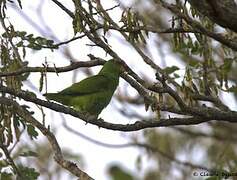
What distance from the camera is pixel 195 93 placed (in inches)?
122

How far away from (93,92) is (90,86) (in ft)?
0.19

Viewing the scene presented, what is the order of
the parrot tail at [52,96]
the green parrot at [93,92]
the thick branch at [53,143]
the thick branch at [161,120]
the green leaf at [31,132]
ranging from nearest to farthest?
1. the thick branch at [53,143]
2. the thick branch at [161,120]
3. the green leaf at [31,132]
4. the parrot tail at [52,96]
5. the green parrot at [93,92]

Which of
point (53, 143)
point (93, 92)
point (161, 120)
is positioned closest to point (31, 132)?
point (53, 143)

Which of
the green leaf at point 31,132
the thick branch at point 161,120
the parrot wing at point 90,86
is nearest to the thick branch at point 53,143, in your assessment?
the thick branch at point 161,120

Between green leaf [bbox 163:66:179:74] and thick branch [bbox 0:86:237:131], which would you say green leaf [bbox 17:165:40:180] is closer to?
thick branch [bbox 0:86:237:131]

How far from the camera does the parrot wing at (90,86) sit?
4.42 meters

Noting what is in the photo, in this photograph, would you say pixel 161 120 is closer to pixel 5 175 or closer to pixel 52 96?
pixel 5 175

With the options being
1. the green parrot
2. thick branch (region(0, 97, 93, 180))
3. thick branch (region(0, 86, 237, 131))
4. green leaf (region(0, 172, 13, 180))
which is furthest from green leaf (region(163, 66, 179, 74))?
green leaf (region(0, 172, 13, 180))

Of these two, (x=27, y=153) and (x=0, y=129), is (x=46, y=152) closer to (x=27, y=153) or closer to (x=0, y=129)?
(x=27, y=153)

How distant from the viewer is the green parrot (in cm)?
436

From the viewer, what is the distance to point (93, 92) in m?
4.59

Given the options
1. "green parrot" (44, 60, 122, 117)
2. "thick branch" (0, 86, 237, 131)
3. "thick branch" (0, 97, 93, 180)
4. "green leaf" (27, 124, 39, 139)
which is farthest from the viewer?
"green parrot" (44, 60, 122, 117)

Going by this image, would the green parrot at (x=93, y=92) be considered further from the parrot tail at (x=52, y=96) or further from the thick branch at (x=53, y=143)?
the thick branch at (x=53, y=143)

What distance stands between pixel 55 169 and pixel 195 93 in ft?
11.3
